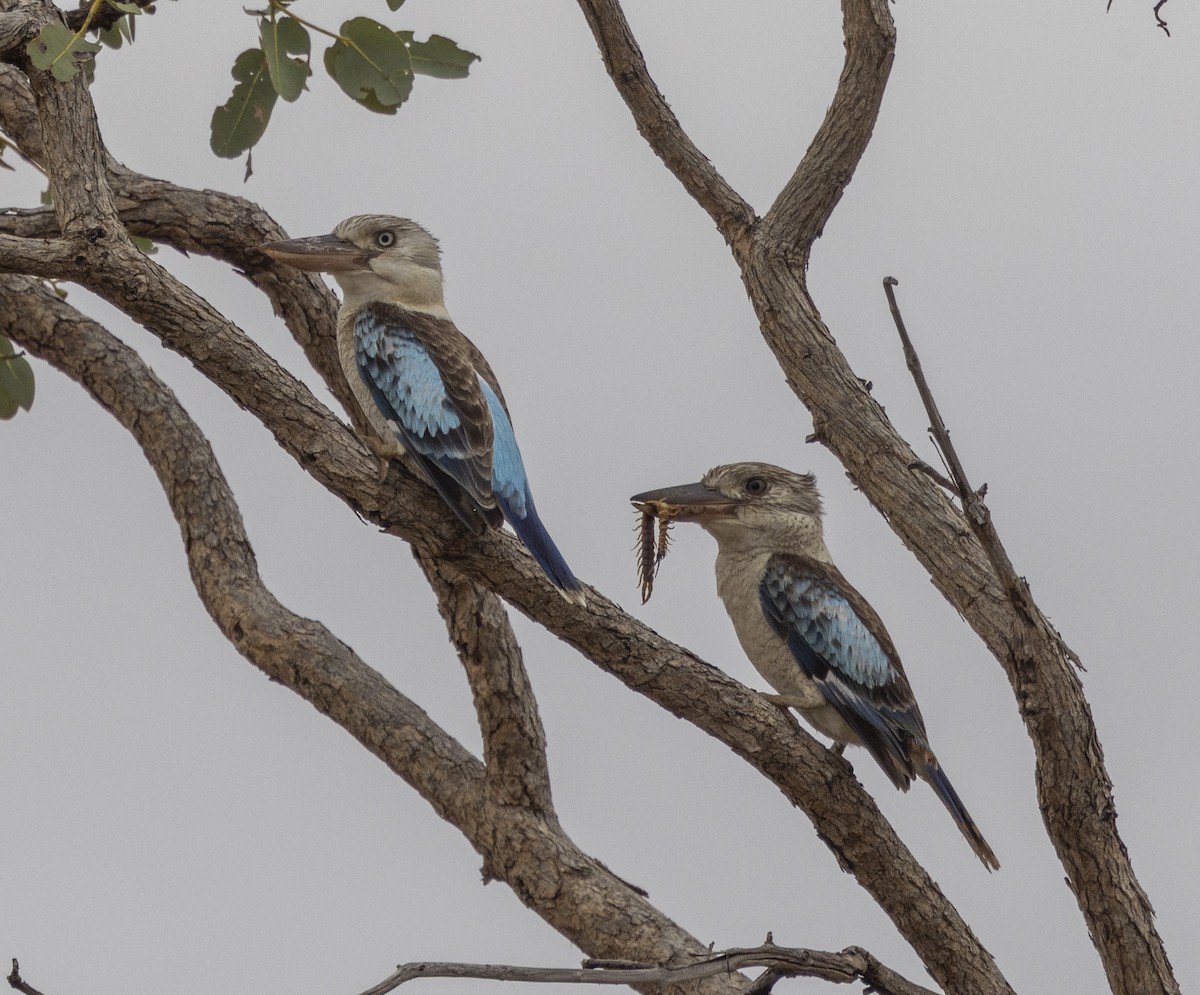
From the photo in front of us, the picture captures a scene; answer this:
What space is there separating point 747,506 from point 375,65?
2.07 m

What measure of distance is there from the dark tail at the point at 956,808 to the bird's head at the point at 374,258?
241cm

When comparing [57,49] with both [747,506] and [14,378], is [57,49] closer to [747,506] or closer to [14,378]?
[14,378]

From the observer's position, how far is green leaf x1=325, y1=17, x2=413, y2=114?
4.90 meters

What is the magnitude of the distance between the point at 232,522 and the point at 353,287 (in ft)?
3.25

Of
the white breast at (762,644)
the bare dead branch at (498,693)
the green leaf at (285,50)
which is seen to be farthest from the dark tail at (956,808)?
the green leaf at (285,50)

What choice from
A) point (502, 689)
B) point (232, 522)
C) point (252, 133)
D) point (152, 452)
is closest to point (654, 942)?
point (502, 689)

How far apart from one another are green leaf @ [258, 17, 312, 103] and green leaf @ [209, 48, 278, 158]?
376mm

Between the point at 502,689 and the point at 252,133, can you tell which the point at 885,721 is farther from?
the point at 252,133

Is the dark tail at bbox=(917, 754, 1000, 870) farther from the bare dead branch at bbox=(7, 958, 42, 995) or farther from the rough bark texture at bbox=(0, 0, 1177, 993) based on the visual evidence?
the bare dead branch at bbox=(7, 958, 42, 995)

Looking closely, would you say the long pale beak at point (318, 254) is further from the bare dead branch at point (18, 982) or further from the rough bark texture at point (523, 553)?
the bare dead branch at point (18, 982)

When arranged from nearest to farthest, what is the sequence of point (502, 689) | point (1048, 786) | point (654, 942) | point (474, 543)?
point (1048, 786), point (474, 543), point (654, 942), point (502, 689)

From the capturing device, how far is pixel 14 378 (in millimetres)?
6113

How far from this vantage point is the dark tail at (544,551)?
445cm

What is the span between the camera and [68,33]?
14.1 ft
